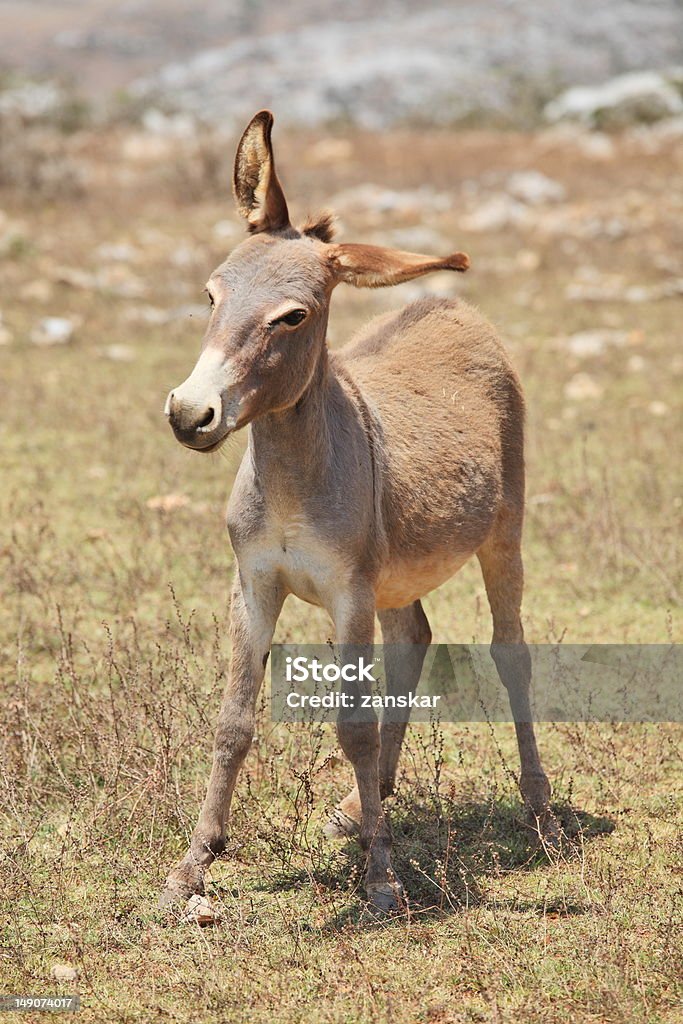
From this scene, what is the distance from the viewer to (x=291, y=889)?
461 centimetres

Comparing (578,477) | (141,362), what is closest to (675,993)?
(578,477)

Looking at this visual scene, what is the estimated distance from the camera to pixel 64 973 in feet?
13.1

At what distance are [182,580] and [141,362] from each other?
5.60 meters

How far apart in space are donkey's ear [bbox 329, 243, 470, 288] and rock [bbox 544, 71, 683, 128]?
29183 mm

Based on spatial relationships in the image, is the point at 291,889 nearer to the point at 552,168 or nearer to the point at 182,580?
the point at 182,580

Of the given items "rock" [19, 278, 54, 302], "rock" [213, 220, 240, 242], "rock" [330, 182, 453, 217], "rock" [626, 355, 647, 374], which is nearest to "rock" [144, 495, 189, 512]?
"rock" [626, 355, 647, 374]

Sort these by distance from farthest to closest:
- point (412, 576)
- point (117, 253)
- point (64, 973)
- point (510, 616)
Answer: point (117, 253) < point (510, 616) < point (412, 576) < point (64, 973)

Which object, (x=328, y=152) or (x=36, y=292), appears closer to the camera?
(x=36, y=292)

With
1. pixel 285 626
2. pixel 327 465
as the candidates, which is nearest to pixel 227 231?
pixel 285 626

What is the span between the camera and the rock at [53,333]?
13086 millimetres

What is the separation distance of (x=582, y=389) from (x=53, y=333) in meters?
5.56

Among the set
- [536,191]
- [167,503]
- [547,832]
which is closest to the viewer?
[547,832]

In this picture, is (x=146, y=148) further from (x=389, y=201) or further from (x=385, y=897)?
(x=385, y=897)

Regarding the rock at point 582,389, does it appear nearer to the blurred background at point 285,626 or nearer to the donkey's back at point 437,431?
the blurred background at point 285,626
